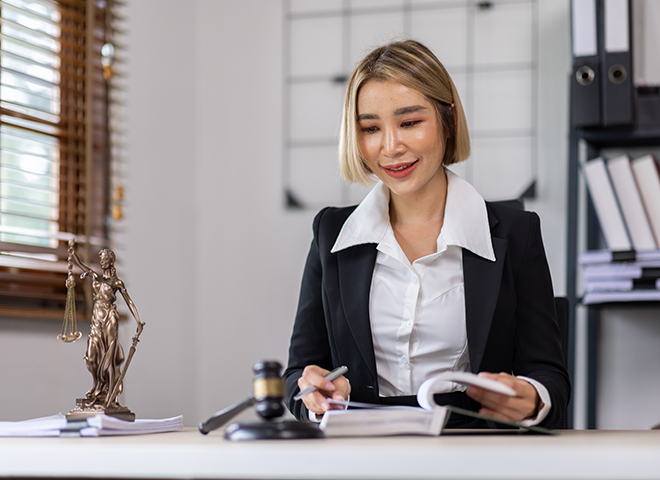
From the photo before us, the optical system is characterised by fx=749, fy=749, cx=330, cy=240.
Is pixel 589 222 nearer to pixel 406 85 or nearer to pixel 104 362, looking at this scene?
pixel 406 85

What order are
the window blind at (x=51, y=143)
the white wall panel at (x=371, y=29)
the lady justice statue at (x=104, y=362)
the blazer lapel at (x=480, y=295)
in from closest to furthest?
1. the lady justice statue at (x=104, y=362)
2. the blazer lapel at (x=480, y=295)
3. the window blind at (x=51, y=143)
4. the white wall panel at (x=371, y=29)

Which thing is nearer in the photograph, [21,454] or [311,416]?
[21,454]

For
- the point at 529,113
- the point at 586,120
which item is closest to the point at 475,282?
the point at 586,120

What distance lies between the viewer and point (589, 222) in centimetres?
223

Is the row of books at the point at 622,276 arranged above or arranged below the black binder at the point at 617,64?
below

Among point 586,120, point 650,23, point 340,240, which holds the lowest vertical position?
point 340,240

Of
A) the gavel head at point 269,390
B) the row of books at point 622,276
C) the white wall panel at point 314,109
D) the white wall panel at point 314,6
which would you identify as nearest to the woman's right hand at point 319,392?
the gavel head at point 269,390

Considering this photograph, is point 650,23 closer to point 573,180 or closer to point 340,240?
point 573,180

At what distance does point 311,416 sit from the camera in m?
1.08

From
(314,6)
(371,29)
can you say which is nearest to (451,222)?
(371,29)

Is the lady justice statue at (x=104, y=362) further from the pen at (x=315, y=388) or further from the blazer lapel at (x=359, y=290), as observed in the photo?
the blazer lapel at (x=359, y=290)

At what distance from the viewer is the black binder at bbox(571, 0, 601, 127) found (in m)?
2.06

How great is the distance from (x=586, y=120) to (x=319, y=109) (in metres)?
0.90

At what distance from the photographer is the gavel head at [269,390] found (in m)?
0.77
